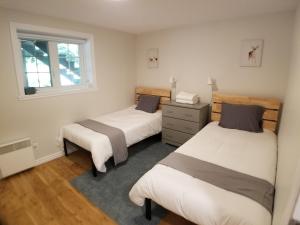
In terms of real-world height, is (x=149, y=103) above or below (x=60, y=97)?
below

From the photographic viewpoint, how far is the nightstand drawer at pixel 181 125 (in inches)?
120

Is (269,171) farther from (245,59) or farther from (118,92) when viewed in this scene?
(118,92)

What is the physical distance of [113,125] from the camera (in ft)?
9.49

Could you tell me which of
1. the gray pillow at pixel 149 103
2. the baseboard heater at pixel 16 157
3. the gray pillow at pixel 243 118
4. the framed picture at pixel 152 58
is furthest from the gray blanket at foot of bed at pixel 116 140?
the framed picture at pixel 152 58

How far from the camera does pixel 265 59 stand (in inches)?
105

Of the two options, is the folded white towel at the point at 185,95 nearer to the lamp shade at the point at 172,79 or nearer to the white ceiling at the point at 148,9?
the lamp shade at the point at 172,79

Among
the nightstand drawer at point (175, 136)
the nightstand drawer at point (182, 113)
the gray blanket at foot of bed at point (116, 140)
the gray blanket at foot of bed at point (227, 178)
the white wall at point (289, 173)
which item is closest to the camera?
the white wall at point (289, 173)

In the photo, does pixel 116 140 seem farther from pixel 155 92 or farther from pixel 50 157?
pixel 155 92

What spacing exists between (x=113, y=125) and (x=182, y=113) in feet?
3.93

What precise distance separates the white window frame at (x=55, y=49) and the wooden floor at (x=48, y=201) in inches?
44.4

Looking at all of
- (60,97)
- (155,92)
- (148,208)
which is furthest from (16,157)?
(155,92)

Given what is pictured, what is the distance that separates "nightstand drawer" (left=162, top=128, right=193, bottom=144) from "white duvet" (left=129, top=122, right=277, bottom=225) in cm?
79

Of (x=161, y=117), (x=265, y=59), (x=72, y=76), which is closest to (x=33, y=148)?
(x=72, y=76)

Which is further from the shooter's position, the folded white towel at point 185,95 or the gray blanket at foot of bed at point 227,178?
the folded white towel at point 185,95
